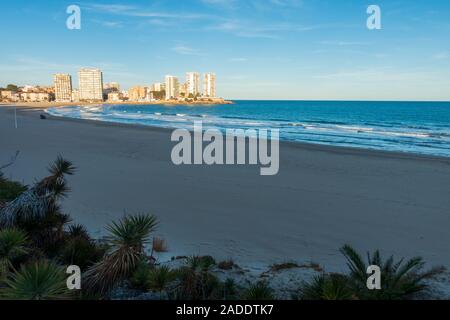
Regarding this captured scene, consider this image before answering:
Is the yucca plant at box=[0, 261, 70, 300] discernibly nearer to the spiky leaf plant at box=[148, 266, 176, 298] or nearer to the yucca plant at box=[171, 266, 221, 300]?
the spiky leaf plant at box=[148, 266, 176, 298]

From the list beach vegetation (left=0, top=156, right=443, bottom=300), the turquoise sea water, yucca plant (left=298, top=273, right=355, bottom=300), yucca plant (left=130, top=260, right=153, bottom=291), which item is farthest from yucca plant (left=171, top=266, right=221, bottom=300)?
the turquoise sea water

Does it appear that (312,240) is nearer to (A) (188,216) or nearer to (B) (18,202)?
(A) (188,216)

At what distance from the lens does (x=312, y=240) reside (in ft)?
25.4

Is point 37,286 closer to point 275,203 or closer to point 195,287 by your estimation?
point 195,287

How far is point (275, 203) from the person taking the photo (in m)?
10.6

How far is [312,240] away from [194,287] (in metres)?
4.39

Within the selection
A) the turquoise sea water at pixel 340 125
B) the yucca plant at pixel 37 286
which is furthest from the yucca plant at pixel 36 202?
the turquoise sea water at pixel 340 125

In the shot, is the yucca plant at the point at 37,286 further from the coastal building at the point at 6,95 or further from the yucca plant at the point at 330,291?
the coastal building at the point at 6,95

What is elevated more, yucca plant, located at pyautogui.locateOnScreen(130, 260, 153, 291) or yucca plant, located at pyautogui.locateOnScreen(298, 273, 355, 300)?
yucca plant, located at pyautogui.locateOnScreen(298, 273, 355, 300)

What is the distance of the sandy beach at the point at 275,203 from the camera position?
748cm

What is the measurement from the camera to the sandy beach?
748cm
